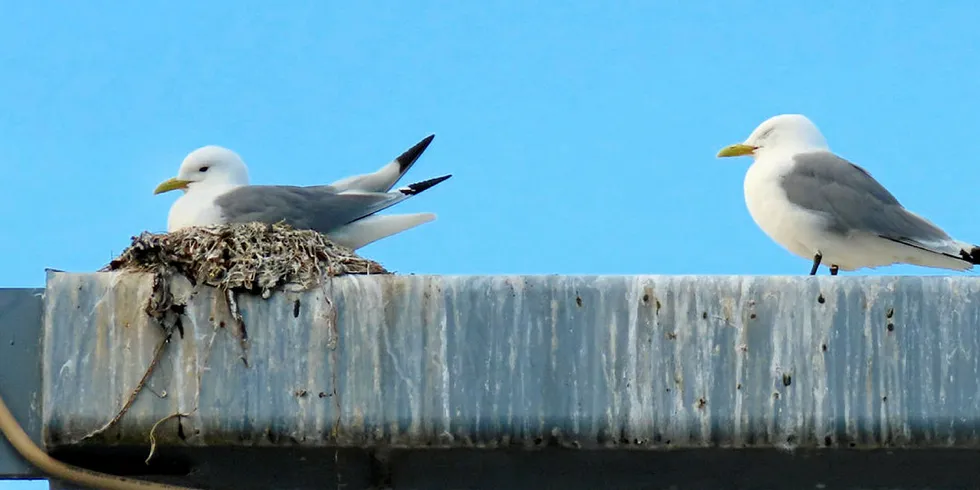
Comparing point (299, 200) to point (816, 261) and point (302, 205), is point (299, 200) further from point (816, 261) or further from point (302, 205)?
point (816, 261)

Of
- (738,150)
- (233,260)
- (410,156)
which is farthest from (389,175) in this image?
(233,260)

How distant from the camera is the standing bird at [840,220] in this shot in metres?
7.27

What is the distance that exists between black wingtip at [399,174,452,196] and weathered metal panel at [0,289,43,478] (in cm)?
406

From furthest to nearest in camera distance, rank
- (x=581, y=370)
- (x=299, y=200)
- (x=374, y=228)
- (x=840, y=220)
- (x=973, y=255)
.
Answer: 1. (x=374, y=228)
2. (x=299, y=200)
3. (x=840, y=220)
4. (x=973, y=255)
5. (x=581, y=370)

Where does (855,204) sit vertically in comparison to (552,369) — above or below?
above

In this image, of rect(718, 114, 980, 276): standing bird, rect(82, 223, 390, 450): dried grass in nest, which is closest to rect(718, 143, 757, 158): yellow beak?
rect(718, 114, 980, 276): standing bird

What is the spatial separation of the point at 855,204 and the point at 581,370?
13.5 ft

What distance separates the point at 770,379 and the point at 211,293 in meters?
1.42

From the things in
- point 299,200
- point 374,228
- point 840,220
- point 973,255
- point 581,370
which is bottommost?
point 581,370

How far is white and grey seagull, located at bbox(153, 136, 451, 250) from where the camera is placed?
7.32 metres

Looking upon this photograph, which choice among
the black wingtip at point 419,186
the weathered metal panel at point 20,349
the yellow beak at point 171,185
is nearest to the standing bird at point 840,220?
the black wingtip at point 419,186

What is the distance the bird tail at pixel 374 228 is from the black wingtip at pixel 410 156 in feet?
1.12

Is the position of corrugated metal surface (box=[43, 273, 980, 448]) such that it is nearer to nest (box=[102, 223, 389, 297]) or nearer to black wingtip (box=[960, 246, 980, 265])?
nest (box=[102, 223, 389, 297])

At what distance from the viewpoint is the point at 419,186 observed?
7762 mm
